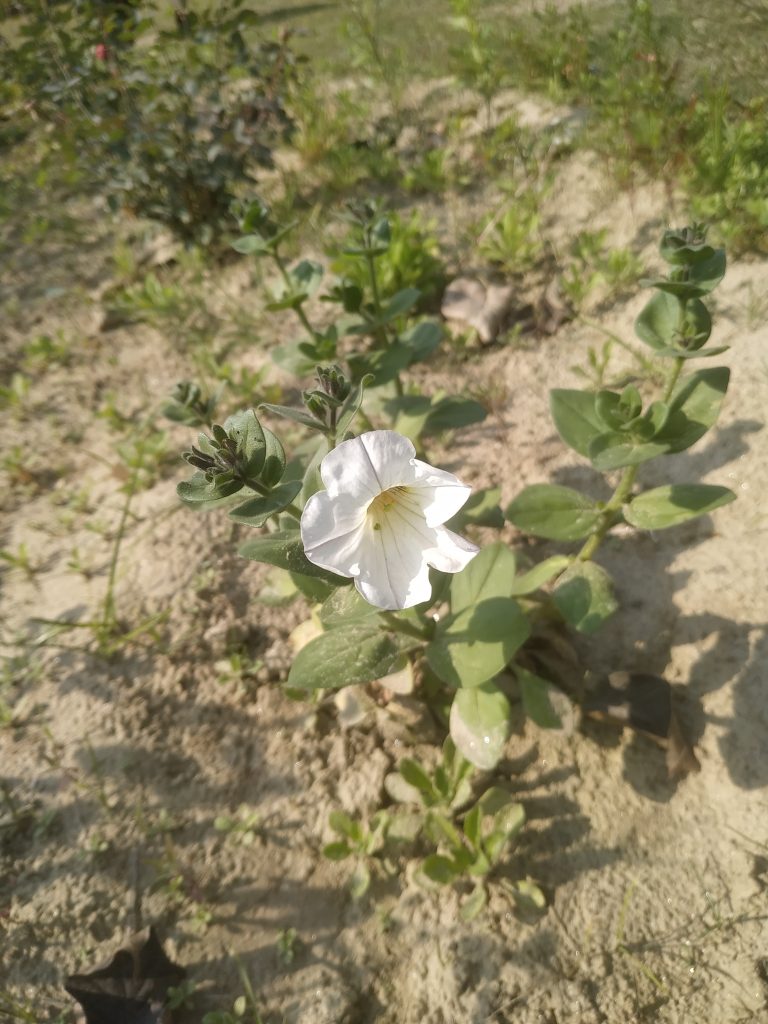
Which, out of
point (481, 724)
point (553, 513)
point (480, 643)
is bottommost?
point (481, 724)

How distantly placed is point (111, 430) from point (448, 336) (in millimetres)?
1942

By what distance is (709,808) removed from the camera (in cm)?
219

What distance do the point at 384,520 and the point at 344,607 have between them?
27 centimetres

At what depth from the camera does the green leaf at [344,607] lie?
1749mm

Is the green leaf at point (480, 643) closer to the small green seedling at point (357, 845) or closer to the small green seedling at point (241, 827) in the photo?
the small green seedling at point (357, 845)

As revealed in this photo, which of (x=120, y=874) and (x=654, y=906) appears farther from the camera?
(x=120, y=874)

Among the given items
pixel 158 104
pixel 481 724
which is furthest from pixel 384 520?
pixel 158 104

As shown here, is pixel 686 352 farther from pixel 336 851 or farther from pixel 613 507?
pixel 336 851

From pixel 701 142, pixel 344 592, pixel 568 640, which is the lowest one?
pixel 568 640

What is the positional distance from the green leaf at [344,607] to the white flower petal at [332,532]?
237 mm

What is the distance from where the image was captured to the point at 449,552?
1.54 meters

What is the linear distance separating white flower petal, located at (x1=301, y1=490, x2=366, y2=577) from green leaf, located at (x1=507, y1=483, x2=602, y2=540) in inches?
→ 35.6

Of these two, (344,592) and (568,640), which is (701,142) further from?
(344,592)

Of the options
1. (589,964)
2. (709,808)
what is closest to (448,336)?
(709,808)
